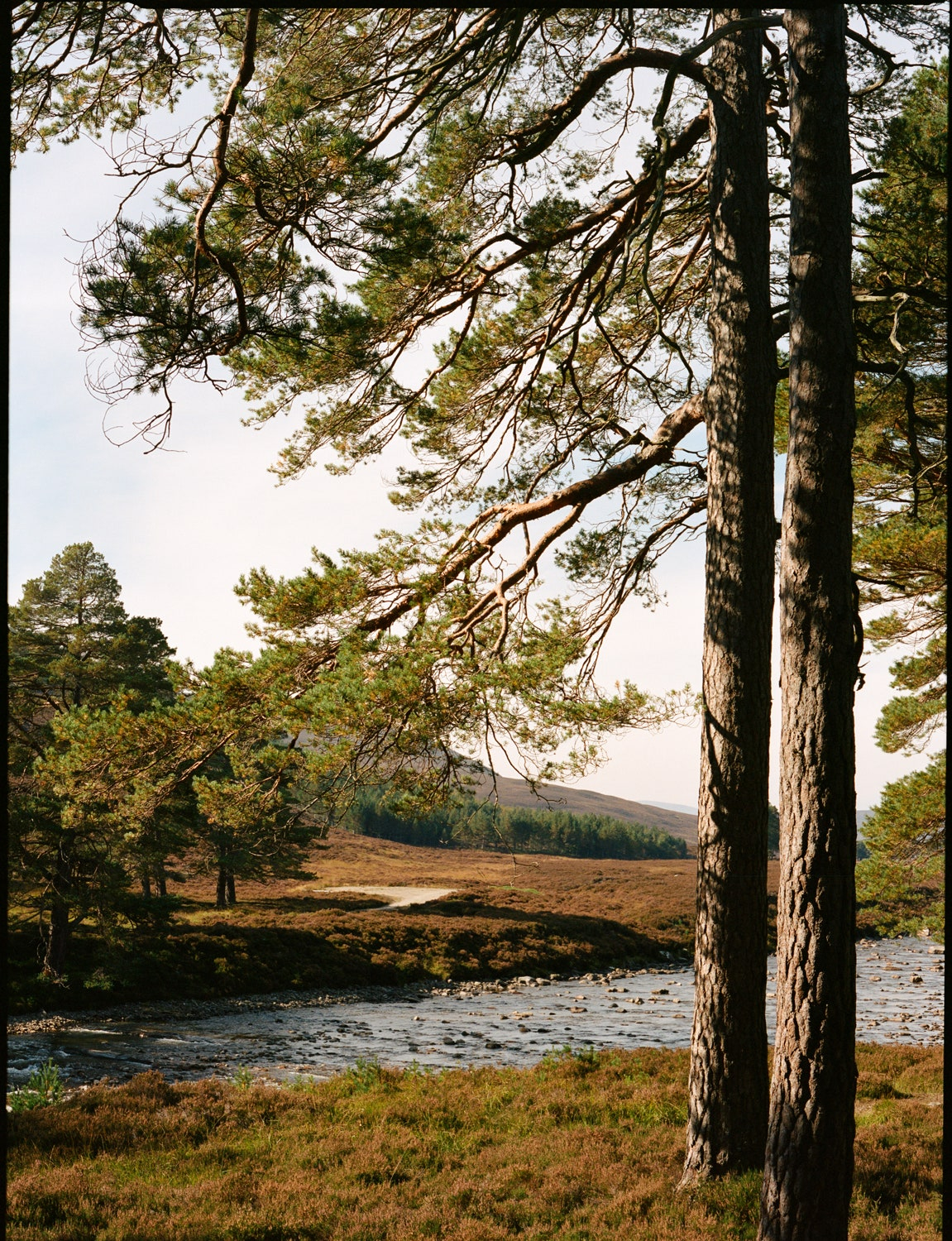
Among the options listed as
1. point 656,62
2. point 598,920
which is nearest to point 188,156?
point 656,62

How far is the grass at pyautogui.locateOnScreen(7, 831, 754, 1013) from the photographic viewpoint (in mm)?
19562

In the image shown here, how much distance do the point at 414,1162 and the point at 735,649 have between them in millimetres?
4789

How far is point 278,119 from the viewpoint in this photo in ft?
20.4

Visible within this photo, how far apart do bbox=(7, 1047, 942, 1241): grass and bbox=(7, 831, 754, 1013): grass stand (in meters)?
7.59

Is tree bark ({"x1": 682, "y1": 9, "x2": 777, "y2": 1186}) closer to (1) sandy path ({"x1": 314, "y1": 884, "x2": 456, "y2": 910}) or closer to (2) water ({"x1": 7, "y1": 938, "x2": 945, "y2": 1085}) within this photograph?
(2) water ({"x1": 7, "y1": 938, "x2": 945, "y2": 1085})

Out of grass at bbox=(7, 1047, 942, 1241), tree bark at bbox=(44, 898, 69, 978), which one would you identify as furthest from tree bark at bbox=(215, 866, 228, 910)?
grass at bbox=(7, 1047, 942, 1241)

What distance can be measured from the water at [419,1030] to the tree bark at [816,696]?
9.10m

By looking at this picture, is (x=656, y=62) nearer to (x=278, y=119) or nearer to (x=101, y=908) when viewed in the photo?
(x=278, y=119)

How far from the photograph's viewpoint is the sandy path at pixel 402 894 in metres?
35.4

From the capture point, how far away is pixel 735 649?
20.1ft

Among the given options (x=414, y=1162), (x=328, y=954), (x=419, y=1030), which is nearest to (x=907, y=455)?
(x=414, y=1162)

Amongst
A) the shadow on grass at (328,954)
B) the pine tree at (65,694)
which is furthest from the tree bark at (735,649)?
the shadow on grass at (328,954)

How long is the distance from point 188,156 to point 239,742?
5.07 meters

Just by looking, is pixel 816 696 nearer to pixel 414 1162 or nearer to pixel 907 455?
pixel 414 1162
